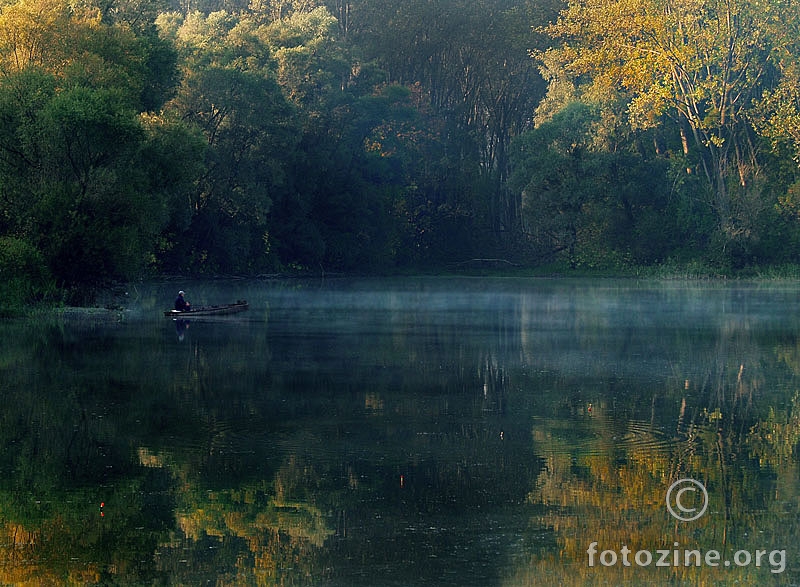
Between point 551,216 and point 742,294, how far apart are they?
26.5 m

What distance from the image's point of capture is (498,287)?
69.3 meters

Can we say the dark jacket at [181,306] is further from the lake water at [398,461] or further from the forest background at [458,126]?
the lake water at [398,461]

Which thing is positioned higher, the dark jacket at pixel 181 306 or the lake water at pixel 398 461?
the dark jacket at pixel 181 306

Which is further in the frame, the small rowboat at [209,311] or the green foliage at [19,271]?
Result: the small rowboat at [209,311]

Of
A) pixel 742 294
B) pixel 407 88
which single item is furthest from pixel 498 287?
pixel 407 88

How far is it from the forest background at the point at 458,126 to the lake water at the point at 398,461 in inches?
977

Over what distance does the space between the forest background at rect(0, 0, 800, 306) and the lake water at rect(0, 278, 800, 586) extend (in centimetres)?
2481

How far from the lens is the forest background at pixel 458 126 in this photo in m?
69.2

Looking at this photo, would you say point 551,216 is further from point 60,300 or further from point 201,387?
point 201,387

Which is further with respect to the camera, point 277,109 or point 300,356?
point 277,109

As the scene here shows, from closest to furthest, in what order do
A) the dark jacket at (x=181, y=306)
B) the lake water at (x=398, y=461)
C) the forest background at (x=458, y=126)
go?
Answer: the lake water at (x=398, y=461)
the dark jacket at (x=181, y=306)
the forest background at (x=458, y=126)

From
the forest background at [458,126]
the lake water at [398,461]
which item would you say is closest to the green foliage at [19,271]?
the forest background at [458,126]

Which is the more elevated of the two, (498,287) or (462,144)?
(462,144)

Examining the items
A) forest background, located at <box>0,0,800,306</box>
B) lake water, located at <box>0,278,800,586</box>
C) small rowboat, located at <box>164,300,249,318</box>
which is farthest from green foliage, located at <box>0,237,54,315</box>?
lake water, located at <box>0,278,800,586</box>
